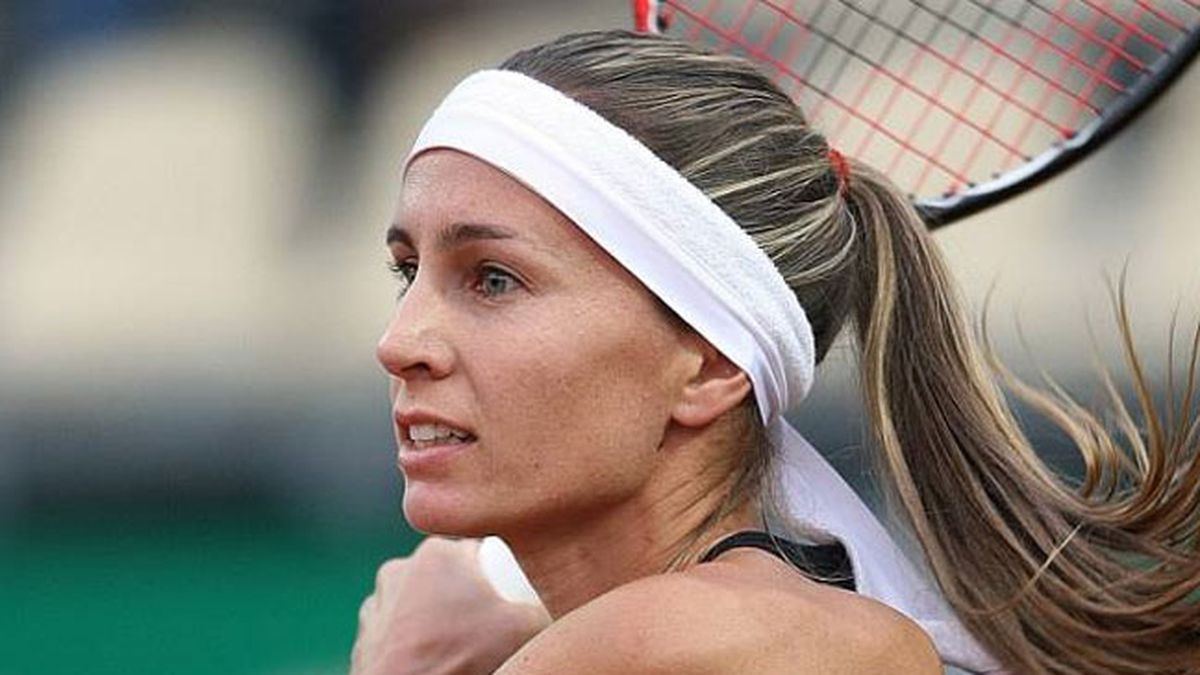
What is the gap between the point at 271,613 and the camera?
223 inches

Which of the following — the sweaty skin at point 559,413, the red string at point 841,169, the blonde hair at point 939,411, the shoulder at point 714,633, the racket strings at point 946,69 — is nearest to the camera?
the shoulder at point 714,633

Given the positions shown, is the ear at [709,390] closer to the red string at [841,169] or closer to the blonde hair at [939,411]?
the blonde hair at [939,411]

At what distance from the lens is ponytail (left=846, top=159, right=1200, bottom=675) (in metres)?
2.11

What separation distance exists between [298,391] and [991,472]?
4.09 metres

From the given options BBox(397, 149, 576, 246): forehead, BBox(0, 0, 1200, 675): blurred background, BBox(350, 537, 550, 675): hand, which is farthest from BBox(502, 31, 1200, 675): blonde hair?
BBox(0, 0, 1200, 675): blurred background

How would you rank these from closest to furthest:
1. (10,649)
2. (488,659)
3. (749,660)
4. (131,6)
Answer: (749,660) < (488,659) < (10,649) < (131,6)

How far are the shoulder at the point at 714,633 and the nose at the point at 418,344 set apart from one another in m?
0.24

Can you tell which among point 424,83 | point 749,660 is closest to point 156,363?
point 424,83

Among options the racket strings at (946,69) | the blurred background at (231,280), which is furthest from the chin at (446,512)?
the blurred background at (231,280)

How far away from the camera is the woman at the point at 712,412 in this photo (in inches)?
76.5

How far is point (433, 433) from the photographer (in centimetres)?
199

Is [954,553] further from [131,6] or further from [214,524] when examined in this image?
[131,6]

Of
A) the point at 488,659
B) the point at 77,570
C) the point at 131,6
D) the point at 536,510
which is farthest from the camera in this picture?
the point at 131,6

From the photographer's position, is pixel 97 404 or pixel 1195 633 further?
pixel 97 404
